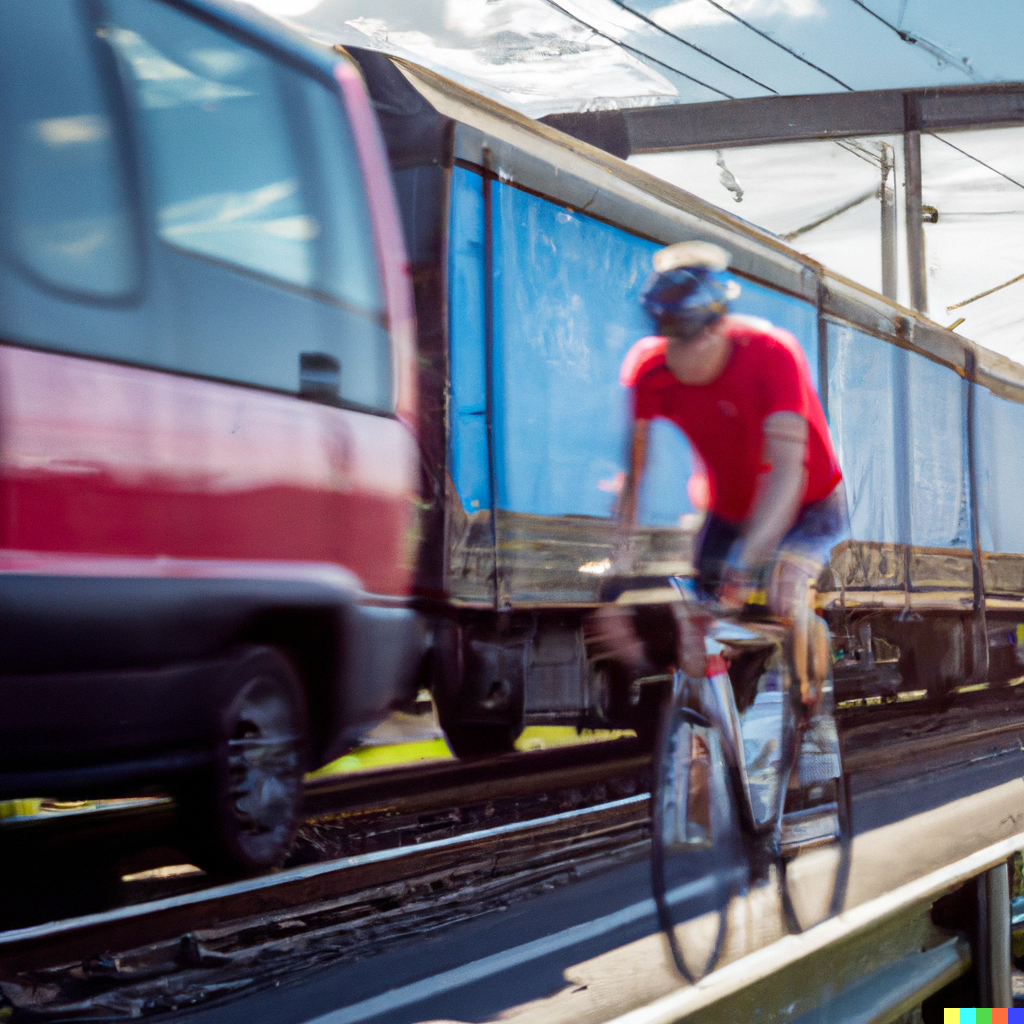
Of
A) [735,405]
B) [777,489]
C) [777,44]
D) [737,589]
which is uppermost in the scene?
[777,44]

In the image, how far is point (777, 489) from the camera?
3424 millimetres

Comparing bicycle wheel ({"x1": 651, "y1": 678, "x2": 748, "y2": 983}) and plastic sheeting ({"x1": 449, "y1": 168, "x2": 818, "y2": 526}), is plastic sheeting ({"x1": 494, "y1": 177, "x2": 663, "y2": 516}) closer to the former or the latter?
plastic sheeting ({"x1": 449, "y1": 168, "x2": 818, "y2": 526})

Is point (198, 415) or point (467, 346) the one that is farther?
point (467, 346)

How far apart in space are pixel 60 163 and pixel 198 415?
0.49 meters

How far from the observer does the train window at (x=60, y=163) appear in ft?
6.60

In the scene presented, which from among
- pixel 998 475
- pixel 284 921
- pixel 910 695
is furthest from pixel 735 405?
pixel 998 475

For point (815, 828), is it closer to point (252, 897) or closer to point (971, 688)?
point (252, 897)

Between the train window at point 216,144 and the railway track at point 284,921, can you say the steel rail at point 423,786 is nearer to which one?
the railway track at point 284,921

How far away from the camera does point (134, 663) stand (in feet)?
6.96

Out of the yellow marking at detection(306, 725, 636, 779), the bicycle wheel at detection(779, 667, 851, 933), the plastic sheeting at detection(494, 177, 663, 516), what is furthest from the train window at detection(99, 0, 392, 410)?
the bicycle wheel at detection(779, 667, 851, 933)

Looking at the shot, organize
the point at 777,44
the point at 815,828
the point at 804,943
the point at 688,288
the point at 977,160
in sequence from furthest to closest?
the point at 977,160 → the point at 777,44 → the point at 688,288 → the point at 815,828 → the point at 804,943

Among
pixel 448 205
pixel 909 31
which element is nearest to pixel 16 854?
pixel 448 205

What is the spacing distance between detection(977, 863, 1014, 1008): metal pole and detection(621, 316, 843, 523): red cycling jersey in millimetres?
1135

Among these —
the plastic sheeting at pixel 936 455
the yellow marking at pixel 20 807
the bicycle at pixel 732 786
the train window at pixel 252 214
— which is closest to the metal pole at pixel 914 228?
the plastic sheeting at pixel 936 455
